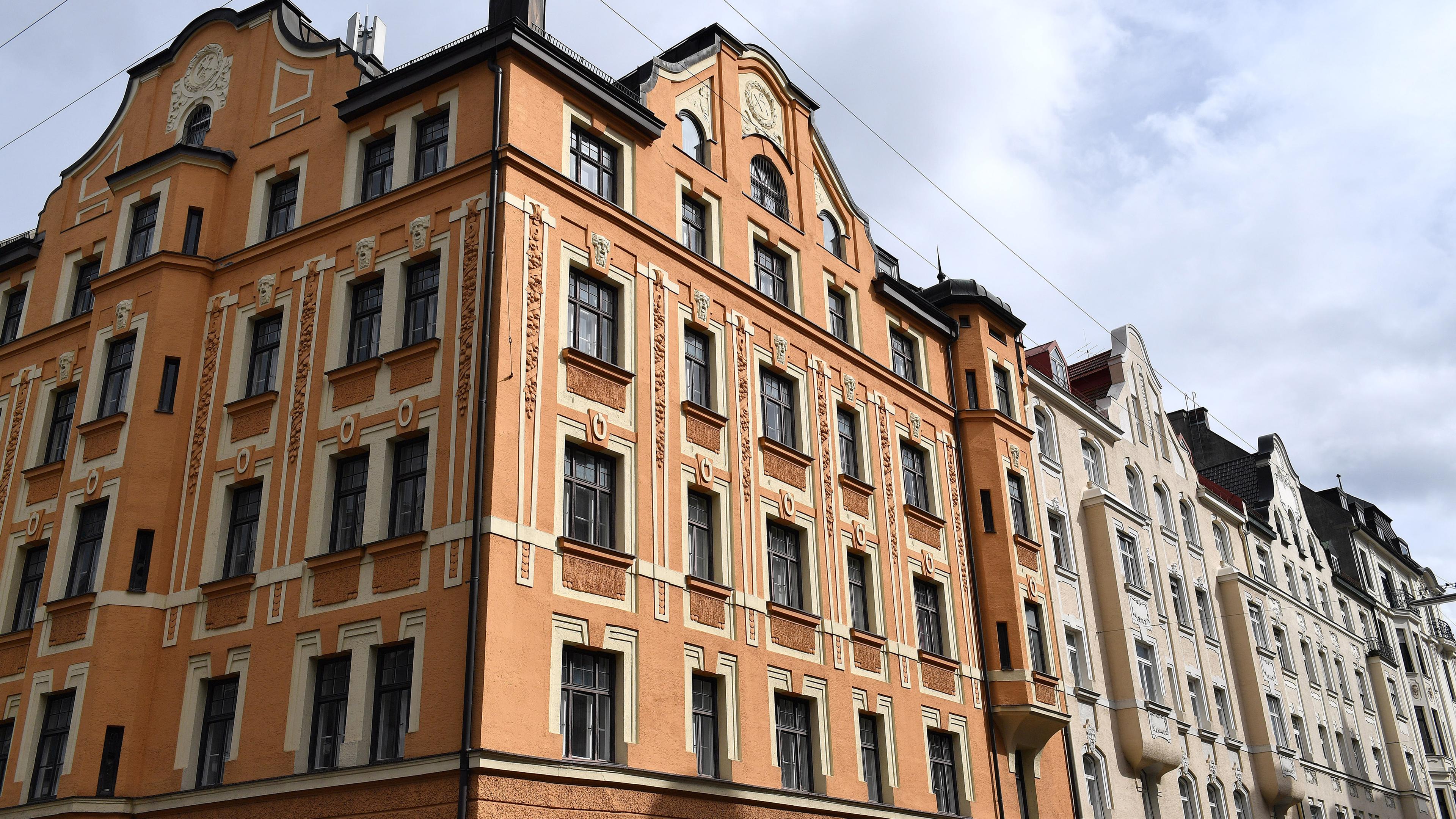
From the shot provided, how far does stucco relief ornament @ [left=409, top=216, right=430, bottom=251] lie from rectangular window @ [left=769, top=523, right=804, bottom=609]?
9.33 meters

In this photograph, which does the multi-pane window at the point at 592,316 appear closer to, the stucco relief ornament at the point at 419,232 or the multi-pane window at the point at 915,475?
the stucco relief ornament at the point at 419,232

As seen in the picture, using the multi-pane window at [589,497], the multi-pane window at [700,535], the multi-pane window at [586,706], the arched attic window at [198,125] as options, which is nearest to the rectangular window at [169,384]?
the arched attic window at [198,125]

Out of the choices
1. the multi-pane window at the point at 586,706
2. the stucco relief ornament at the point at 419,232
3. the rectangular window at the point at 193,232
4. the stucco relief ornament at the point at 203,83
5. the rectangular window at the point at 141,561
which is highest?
the stucco relief ornament at the point at 203,83

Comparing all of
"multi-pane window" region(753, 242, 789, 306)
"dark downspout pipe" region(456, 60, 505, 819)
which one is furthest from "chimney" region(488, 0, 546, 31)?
"multi-pane window" region(753, 242, 789, 306)

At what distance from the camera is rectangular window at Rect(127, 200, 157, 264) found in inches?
1045

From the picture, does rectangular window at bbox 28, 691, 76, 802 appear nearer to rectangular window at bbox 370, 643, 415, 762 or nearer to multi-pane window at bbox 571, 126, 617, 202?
rectangular window at bbox 370, 643, 415, 762

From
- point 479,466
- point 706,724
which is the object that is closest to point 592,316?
point 479,466

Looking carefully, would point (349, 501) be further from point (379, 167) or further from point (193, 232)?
point (193, 232)

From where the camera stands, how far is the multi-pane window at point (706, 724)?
22594 millimetres

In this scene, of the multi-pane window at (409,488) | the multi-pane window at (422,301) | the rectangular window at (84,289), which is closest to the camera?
the multi-pane window at (409,488)

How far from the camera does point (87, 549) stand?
79.3 feet

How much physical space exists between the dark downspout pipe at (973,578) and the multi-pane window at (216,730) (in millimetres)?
17269

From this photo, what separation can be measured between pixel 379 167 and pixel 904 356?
15267mm

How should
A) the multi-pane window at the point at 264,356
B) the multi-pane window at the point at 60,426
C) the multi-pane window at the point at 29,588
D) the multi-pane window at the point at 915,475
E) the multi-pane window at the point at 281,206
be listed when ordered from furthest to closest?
the multi-pane window at the point at 915,475
the multi-pane window at the point at 60,426
the multi-pane window at the point at 281,206
the multi-pane window at the point at 29,588
the multi-pane window at the point at 264,356
